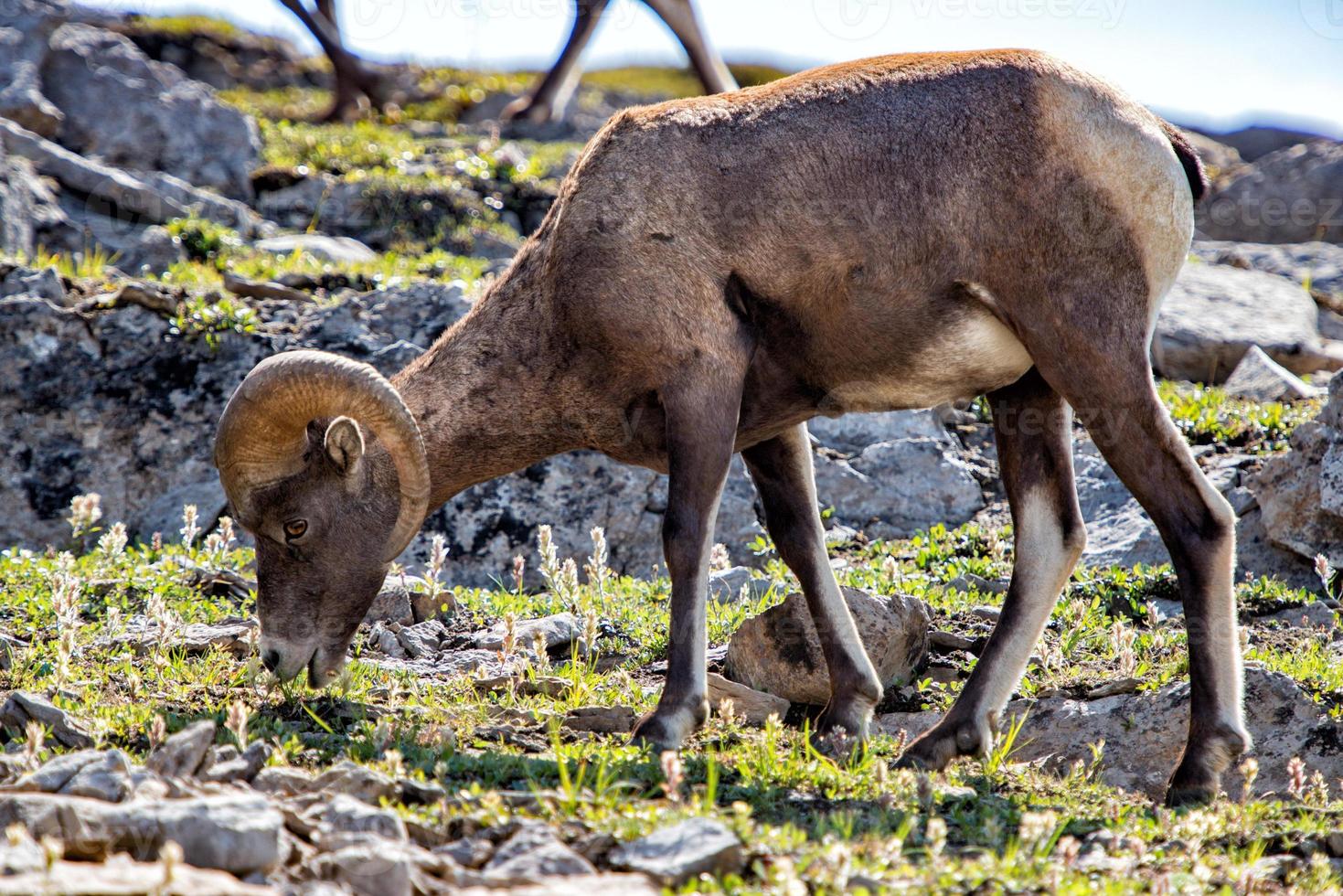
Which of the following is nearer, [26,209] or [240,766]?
[240,766]

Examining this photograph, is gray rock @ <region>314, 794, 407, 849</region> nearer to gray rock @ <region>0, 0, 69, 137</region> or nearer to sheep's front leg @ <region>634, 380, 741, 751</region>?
sheep's front leg @ <region>634, 380, 741, 751</region>

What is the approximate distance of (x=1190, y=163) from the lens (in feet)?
18.1

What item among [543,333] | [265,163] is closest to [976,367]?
[543,333]

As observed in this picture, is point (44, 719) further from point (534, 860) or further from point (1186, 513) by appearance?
point (1186, 513)

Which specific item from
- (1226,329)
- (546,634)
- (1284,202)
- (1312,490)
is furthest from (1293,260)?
(546,634)

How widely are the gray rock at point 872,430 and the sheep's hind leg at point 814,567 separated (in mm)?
3045

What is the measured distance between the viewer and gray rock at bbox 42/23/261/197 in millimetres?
13984

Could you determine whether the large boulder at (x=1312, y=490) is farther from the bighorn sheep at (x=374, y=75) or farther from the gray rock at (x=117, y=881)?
the bighorn sheep at (x=374, y=75)

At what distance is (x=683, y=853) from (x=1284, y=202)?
15885mm

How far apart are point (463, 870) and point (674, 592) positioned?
1.90m

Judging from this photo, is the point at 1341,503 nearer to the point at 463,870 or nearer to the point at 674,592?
the point at 674,592

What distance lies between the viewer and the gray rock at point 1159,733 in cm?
549

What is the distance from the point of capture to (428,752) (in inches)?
183

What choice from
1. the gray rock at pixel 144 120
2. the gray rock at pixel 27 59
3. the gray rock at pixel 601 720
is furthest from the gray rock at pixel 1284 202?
the gray rock at pixel 601 720
